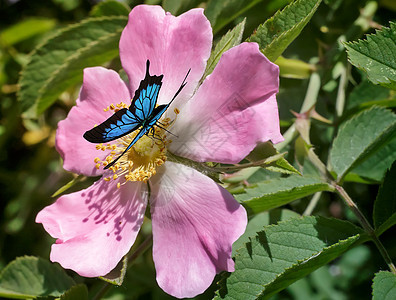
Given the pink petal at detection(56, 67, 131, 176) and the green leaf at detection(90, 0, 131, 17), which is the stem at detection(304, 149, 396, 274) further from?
the green leaf at detection(90, 0, 131, 17)

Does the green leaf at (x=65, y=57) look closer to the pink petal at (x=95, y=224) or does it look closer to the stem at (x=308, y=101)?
the pink petal at (x=95, y=224)

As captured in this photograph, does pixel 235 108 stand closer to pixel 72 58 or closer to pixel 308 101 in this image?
pixel 308 101

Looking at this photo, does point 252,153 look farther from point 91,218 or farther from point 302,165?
point 91,218

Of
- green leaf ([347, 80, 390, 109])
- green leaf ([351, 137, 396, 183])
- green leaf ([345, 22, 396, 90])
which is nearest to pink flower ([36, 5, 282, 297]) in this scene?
green leaf ([345, 22, 396, 90])

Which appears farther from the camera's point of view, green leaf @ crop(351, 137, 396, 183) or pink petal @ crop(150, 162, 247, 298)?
green leaf @ crop(351, 137, 396, 183)

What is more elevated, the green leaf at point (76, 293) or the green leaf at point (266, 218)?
the green leaf at point (266, 218)

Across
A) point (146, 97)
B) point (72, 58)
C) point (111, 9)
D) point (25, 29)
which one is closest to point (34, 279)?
point (72, 58)

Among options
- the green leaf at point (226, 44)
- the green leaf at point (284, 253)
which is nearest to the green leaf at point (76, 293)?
the green leaf at point (284, 253)
